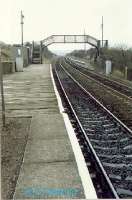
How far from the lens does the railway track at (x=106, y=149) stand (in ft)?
24.8

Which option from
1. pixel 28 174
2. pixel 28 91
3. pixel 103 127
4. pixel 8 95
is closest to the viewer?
pixel 28 174

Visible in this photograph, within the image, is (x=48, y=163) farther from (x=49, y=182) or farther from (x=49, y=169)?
(x=49, y=182)

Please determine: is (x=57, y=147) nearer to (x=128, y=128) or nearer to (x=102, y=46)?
(x=128, y=128)

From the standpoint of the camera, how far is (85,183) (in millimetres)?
7098

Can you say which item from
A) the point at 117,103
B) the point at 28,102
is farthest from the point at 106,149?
the point at 28,102

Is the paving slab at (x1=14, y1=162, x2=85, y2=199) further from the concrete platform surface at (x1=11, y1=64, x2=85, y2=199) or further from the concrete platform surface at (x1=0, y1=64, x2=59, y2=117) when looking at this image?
the concrete platform surface at (x1=0, y1=64, x2=59, y2=117)

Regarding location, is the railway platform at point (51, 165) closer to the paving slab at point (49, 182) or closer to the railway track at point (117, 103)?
the paving slab at point (49, 182)

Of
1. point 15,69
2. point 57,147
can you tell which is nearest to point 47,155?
point 57,147

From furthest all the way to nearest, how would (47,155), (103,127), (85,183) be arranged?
1. (103,127)
2. (47,155)
3. (85,183)

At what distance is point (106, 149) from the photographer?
1037 cm

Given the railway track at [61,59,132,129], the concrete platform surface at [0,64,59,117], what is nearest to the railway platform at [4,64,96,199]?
the concrete platform surface at [0,64,59,117]

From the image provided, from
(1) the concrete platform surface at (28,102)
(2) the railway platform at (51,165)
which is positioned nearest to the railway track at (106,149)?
(2) the railway platform at (51,165)

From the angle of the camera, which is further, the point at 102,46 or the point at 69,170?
the point at 102,46

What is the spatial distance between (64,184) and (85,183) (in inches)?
13.1
